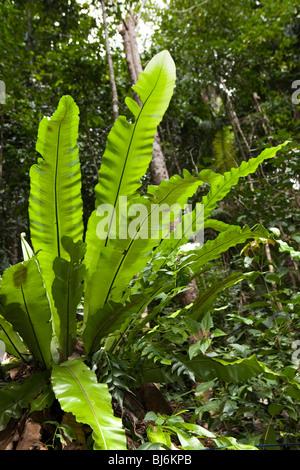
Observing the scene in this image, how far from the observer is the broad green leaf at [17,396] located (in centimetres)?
97

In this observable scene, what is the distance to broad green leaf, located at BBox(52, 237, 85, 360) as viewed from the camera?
104 centimetres

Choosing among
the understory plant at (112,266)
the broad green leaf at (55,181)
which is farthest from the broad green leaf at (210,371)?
the broad green leaf at (55,181)

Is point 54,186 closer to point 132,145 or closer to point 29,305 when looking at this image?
point 132,145

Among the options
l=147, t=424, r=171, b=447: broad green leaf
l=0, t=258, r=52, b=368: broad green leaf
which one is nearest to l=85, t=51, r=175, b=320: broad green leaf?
l=0, t=258, r=52, b=368: broad green leaf

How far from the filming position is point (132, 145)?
125 centimetres

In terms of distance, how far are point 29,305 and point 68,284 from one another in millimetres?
133

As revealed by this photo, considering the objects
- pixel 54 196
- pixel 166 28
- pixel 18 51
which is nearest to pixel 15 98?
pixel 18 51

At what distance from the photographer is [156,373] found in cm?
123

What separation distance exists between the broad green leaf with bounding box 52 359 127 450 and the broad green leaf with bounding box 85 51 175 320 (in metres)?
0.33

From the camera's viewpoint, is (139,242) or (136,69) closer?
(139,242)

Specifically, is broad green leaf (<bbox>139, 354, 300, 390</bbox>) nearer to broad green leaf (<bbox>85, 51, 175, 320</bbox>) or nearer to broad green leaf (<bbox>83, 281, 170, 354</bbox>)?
broad green leaf (<bbox>83, 281, 170, 354</bbox>)
